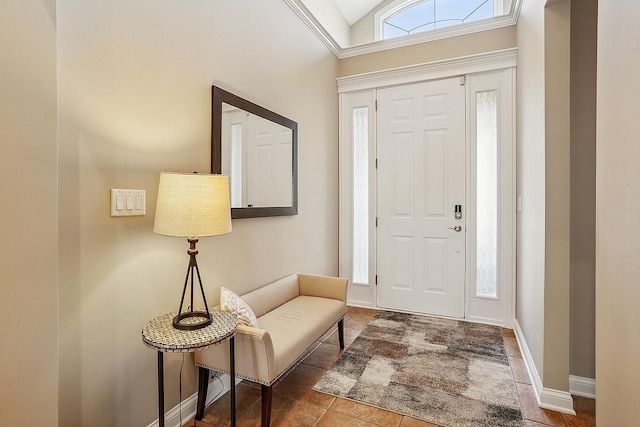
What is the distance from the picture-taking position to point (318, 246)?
3.50 m

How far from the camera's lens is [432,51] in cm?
348

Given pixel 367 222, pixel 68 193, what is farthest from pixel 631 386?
pixel 367 222

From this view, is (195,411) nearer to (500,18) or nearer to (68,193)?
(68,193)

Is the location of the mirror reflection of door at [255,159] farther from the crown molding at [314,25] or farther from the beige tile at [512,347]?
the beige tile at [512,347]

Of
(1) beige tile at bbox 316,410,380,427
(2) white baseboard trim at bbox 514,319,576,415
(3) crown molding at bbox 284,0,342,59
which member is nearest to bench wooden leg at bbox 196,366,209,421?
(1) beige tile at bbox 316,410,380,427

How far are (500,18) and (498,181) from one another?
1597 millimetres

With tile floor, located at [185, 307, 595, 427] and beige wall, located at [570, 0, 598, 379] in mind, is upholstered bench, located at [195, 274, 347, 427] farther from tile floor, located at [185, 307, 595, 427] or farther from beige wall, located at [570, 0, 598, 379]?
beige wall, located at [570, 0, 598, 379]

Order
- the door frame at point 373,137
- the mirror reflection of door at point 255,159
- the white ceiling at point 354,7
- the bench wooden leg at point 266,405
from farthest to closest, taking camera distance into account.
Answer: the white ceiling at point 354,7 → the door frame at point 373,137 → the mirror reflection of door at point 255,159 → the bench wooden leg at point 266,405

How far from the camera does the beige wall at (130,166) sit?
4.31 feet

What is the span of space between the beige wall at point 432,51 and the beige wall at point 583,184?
1316mm

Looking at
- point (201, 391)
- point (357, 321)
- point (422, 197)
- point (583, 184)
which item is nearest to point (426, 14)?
point (422, 197)

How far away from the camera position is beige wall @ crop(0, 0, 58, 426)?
98cm

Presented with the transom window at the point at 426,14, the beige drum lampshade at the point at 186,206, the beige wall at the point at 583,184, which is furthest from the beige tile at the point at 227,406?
the transom window at the point at 426,14

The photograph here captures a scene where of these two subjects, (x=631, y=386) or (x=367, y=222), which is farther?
(x=367, y=222)
